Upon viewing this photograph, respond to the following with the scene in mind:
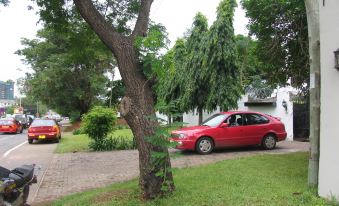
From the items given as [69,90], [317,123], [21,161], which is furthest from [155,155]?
[69,90]

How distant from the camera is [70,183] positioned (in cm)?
1021

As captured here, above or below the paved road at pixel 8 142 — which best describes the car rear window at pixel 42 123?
above

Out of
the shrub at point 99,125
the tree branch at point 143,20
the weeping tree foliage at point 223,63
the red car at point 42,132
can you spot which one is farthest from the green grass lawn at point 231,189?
the red car at point 42,132

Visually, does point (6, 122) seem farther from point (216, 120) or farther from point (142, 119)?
point (142, 119)

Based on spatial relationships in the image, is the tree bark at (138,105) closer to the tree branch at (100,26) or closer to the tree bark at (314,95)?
the tree branch at (100,26)

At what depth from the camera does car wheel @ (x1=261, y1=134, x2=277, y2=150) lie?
Answer: 48.0 ft

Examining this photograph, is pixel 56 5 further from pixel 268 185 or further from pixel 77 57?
pixel 268 185

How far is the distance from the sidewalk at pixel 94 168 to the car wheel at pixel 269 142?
10.6 inches

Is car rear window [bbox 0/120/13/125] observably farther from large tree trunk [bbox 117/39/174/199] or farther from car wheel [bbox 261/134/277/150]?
large tree trunk [bbox 117/39/174/199]

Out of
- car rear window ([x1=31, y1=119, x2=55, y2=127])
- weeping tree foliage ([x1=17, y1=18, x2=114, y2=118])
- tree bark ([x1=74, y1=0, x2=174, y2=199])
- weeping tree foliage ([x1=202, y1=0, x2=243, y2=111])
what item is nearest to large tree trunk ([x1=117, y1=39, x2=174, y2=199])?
tree bark ([x1=74, y1=0, x2=174, y2=199])

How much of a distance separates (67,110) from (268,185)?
41989 millimetres

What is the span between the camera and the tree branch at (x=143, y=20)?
24.9ft

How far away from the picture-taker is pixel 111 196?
7.51 metres

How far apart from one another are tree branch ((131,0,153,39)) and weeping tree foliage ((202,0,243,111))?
11.0 meters
